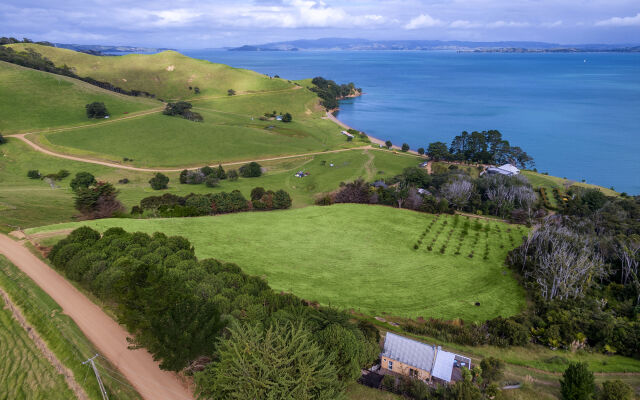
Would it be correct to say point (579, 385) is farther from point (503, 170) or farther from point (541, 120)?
point (541, 120)

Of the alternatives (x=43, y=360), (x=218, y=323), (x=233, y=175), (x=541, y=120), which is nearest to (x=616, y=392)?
(x=218, y=323)

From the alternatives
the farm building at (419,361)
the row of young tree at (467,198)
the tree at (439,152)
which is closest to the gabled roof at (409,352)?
the farm building at (419,361)

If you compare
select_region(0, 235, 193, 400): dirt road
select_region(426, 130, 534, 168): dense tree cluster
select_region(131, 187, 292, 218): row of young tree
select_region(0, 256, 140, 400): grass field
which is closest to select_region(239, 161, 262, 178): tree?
select_region(131, 187, 292, 218): row of young tree

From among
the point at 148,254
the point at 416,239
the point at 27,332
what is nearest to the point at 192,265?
the point at 148,254

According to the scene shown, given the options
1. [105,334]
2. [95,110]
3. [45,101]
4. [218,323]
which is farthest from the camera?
[45,101]

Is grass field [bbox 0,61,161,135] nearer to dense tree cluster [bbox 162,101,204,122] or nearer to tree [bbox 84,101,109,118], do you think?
tree [bbox 84,101,109,118]
